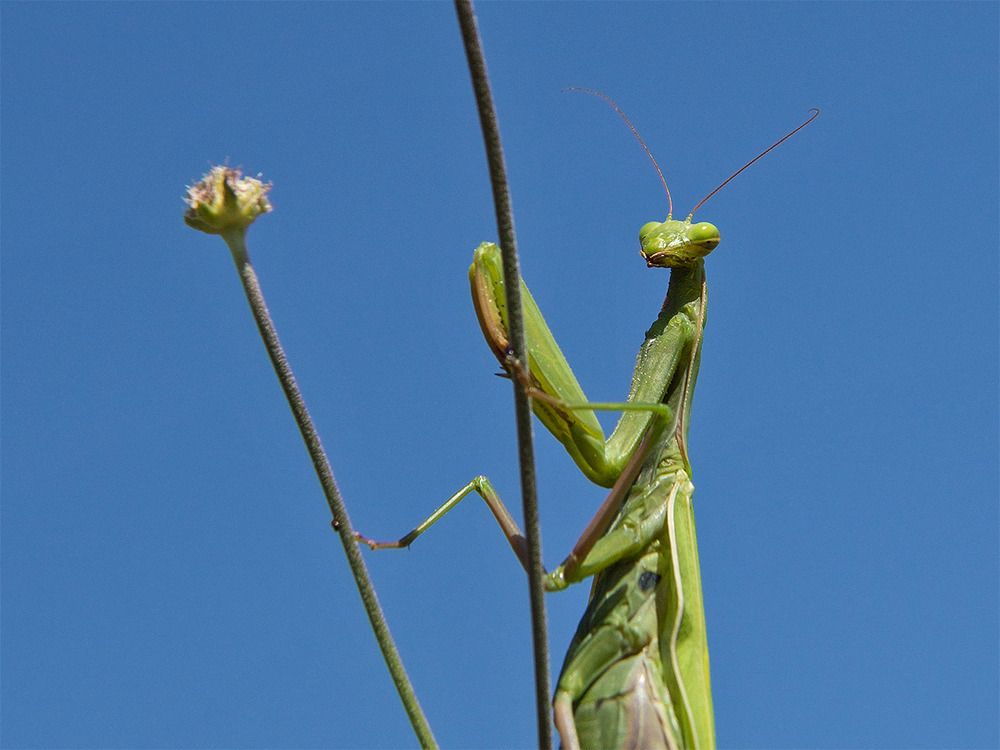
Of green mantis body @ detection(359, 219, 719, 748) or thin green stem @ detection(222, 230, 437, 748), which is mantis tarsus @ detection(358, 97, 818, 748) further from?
thin green stem @ detection(222, 230, 437, 748)

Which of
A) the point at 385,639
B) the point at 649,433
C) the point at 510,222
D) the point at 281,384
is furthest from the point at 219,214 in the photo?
the point at 649,433

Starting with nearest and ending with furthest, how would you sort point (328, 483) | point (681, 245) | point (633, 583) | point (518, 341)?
point (518, 341), point (328, 483), point (633, 583), point (681, 245)

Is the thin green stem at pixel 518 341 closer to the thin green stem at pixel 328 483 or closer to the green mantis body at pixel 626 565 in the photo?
the thin green stem at pixel 328 483

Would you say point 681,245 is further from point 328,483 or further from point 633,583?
point 328,483

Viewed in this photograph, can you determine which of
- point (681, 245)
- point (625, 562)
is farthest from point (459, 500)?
point (681, 245)

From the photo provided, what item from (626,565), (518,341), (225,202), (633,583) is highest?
(225,202)

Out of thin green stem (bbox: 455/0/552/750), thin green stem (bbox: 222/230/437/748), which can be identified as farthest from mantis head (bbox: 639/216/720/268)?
thin green stem (bbox: 222/230/437/748)
